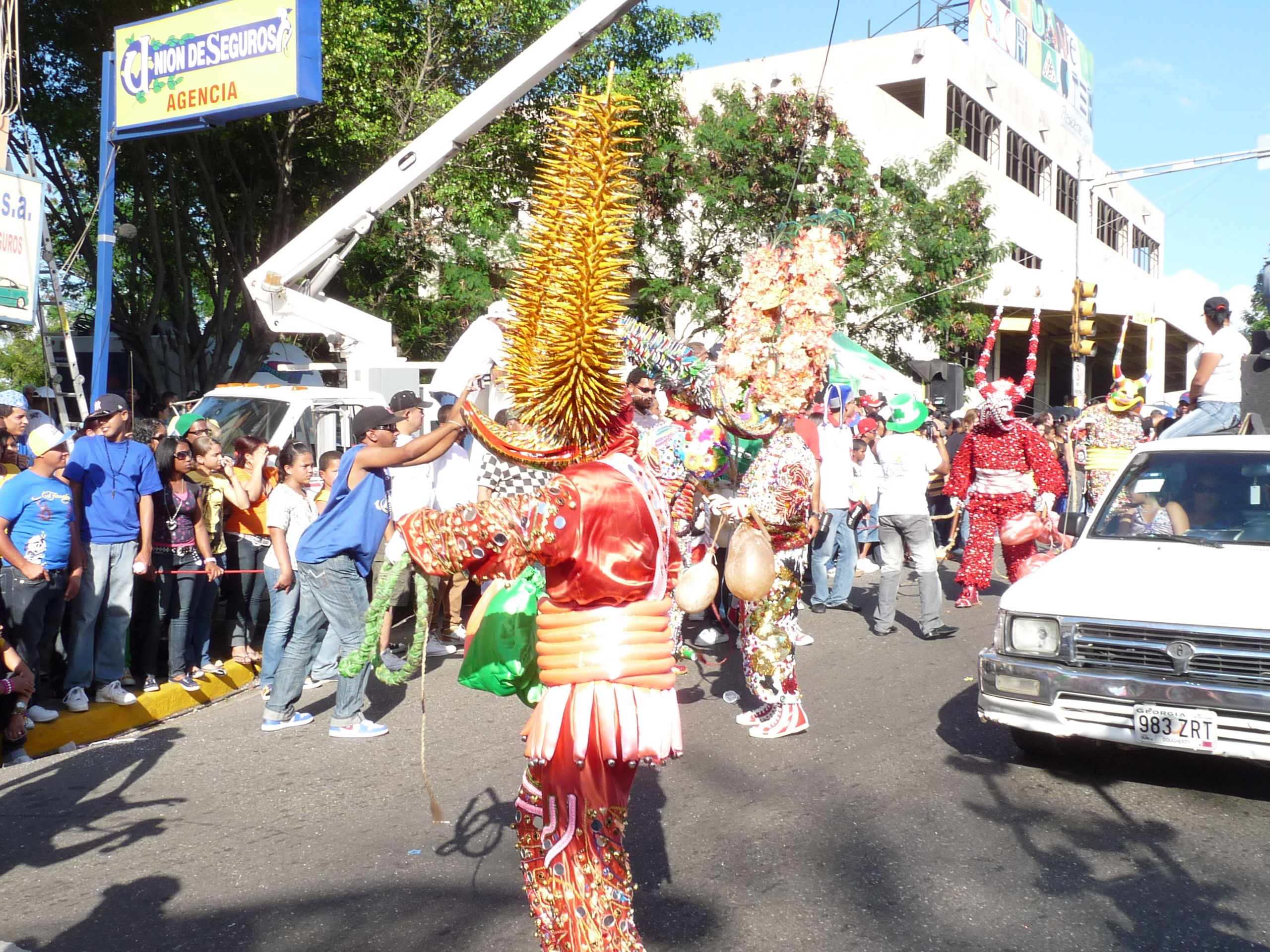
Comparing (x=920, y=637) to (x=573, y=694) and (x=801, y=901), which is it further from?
(x=573, y=694)

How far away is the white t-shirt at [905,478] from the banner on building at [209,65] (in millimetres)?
6935

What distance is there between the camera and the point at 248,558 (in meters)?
8.29

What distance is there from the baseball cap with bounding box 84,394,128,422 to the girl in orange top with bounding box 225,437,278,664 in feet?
4.86

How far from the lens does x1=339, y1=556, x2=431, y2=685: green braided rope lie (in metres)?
2.97

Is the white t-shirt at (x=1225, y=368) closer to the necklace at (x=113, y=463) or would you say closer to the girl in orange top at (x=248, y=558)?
the girl in orange top at (x=248, y=558)

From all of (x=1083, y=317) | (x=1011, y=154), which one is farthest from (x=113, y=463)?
(x=1011, y=154)

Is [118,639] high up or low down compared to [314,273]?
down

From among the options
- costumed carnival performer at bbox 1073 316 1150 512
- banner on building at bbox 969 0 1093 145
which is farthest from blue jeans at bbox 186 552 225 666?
banner on building at bbox 969 0 1093 145

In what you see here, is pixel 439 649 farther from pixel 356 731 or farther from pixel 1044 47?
pixel 1044 47

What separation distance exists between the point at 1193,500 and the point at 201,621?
654cm

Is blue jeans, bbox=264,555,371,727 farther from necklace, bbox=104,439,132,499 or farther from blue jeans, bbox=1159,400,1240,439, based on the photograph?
blue jeans, bbox=1159,400,1240,439

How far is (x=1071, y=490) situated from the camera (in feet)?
42.8

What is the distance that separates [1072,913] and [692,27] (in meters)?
19.1

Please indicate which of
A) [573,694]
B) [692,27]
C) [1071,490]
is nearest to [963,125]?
[692,27]
